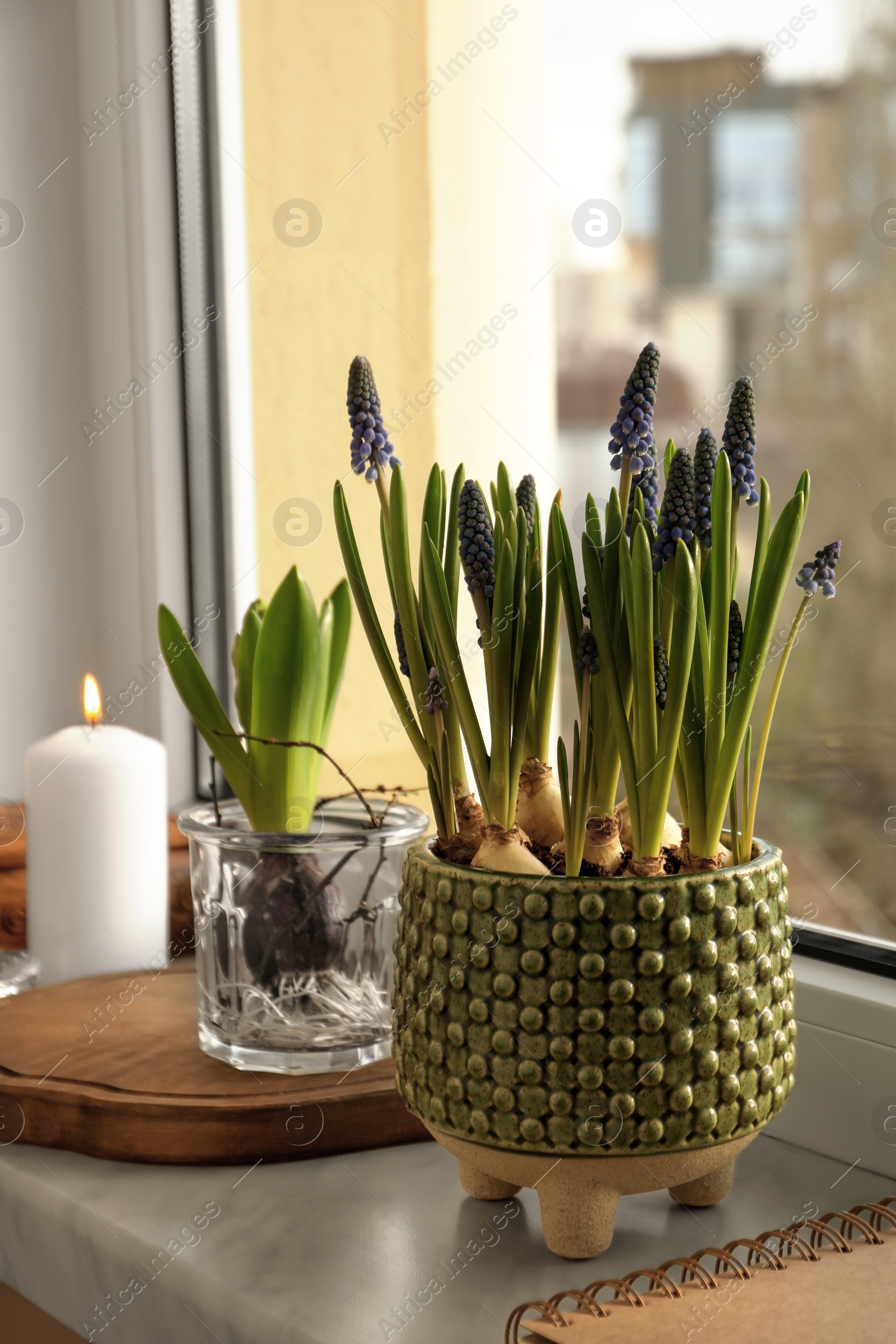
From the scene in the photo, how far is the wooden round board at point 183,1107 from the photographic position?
1.86 feet

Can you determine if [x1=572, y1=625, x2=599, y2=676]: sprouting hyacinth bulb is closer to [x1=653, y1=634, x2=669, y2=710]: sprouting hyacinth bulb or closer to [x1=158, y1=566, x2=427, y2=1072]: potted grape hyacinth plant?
[x1=653, y1=634, x2=669, y2=710]: sprouting hyacinth bulb

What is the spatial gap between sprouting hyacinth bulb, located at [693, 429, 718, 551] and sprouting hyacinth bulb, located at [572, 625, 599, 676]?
52 millimetres

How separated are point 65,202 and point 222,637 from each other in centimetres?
38

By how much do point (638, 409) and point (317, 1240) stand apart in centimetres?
34

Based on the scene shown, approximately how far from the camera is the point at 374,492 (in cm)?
102

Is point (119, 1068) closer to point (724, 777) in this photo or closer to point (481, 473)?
point (724, 777)

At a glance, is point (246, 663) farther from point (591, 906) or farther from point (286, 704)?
point (591, 906)

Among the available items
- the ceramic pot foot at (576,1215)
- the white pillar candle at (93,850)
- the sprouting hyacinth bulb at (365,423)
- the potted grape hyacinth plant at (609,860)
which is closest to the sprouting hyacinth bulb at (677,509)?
the potted grape hyacinth plant at (609,860)

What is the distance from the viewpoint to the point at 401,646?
0.50 m

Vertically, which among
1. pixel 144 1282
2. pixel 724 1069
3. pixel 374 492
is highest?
pixel 374 492

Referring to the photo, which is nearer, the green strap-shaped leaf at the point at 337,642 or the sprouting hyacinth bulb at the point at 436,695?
the sprouting hyacinth bulb at the point at 436,695

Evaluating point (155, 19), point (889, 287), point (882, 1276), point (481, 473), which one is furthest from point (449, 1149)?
point (155, 19)

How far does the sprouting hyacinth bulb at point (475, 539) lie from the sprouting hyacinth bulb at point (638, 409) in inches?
2.0

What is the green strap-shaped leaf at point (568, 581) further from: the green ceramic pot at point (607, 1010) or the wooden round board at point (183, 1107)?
the wooden round board at point (183, 1107)
